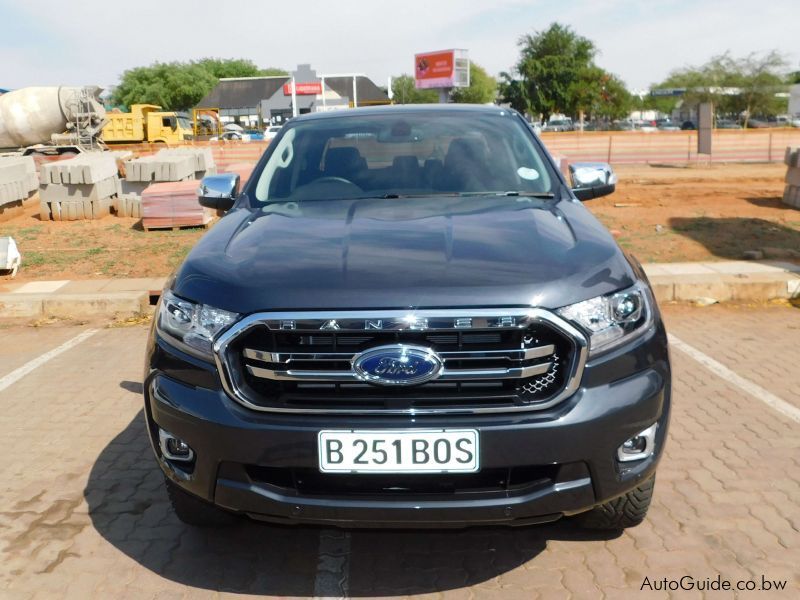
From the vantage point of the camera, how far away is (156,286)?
818cm

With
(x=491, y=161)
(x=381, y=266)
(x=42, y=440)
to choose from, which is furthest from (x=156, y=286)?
(x=381, y=266)

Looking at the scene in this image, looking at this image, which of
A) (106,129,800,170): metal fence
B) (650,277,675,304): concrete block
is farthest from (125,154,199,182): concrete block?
(106,129,800,170): metal fence

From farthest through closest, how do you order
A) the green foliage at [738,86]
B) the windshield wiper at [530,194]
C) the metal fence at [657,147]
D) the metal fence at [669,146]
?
1. the green foliage at [738,86]
2. the metal fence at [669,146]
3. the metal fence at [657,147]
4. the windshield wiper at [530,194]

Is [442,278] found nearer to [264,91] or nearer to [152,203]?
[152,203]

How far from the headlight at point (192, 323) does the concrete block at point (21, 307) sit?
216 inches

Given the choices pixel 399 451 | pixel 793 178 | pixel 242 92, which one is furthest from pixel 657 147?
pixel 242 92

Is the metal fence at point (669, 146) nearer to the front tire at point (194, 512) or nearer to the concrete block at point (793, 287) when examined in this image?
the concrete block at point (793, 287)

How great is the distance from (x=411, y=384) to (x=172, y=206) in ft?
32.9

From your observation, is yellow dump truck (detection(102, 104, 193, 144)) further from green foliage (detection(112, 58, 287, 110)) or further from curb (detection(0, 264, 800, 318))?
green foliage (detection(112, 58, 287, 110))

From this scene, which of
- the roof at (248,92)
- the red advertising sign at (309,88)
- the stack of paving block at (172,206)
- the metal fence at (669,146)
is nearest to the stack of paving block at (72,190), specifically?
the stack of paving block at (172,206)

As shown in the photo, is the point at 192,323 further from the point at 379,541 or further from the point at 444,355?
the point at 379,541

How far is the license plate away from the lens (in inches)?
101

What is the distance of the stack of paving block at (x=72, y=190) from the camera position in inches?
531

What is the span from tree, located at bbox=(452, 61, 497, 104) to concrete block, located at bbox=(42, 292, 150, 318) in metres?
104
